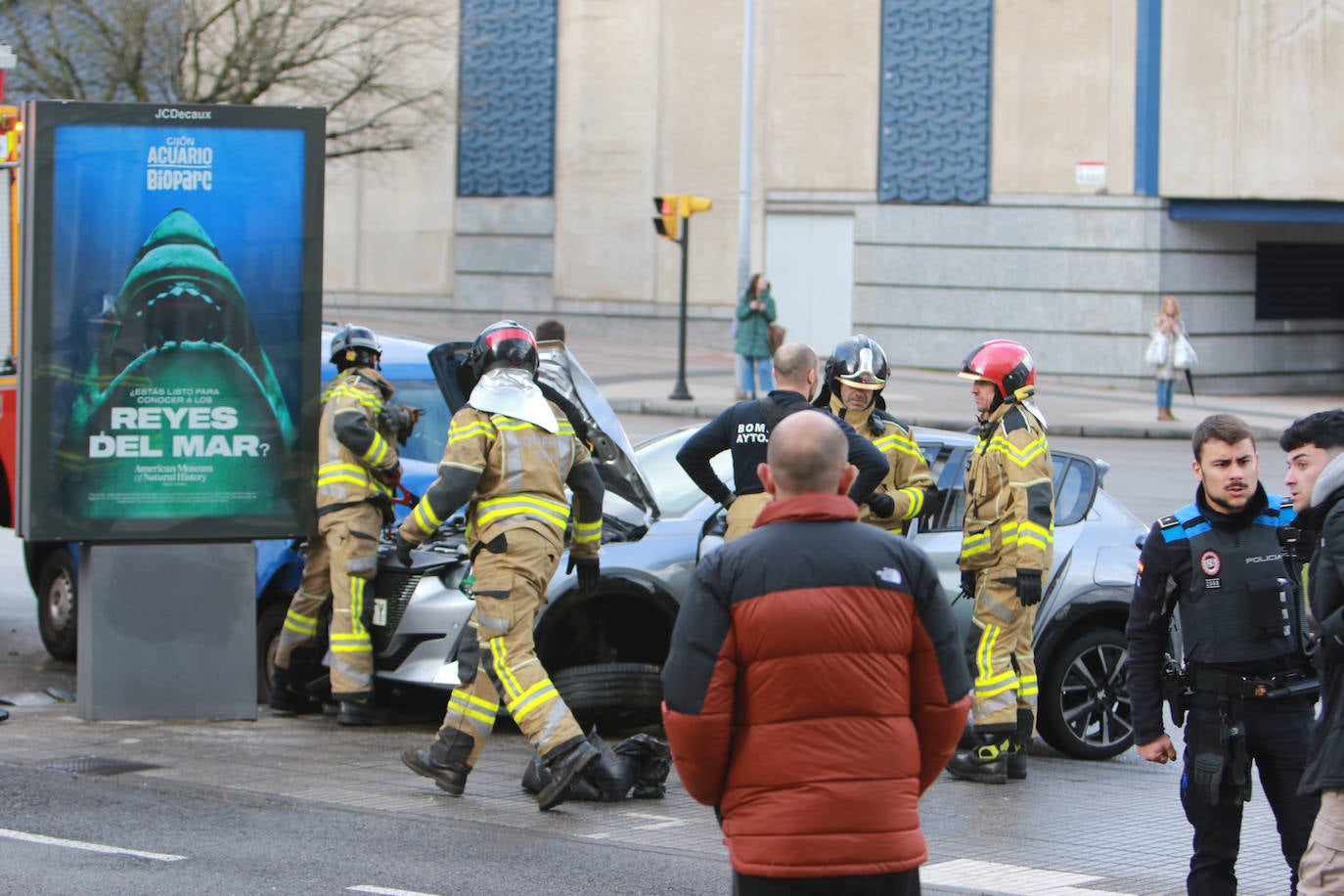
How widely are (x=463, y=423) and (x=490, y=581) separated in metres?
0.63

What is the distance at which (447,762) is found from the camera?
23.9ft

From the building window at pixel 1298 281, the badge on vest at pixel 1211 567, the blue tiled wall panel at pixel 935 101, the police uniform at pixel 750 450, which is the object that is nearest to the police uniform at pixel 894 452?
the police uniform at pixel 750 450

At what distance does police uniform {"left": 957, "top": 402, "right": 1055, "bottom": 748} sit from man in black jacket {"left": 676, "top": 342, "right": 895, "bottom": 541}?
15.9 inches

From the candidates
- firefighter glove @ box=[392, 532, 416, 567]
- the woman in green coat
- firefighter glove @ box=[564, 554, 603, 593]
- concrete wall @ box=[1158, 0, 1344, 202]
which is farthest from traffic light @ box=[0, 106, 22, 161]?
concrete wall @ box=[1158, 0, 1344, 202]

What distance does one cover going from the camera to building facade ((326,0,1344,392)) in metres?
26.9

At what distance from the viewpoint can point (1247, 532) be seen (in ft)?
17.3

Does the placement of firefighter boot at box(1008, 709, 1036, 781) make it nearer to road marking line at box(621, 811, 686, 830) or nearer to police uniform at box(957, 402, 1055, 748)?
police uniform at box(957, 402, 1055, 748)

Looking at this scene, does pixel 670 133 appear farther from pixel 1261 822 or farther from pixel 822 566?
pixel 822 566

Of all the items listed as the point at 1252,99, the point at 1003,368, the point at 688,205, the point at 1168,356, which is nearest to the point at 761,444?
the point at 1003,368

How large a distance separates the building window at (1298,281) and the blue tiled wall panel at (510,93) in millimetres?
11790

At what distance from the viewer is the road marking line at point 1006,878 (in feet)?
19.7

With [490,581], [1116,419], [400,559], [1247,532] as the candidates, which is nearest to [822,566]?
[1247,532]

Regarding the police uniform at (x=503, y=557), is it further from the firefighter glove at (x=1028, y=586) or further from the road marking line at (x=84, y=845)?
the firefighter glove at (x=1028, y=586)

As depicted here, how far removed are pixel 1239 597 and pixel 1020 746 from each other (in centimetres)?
289
